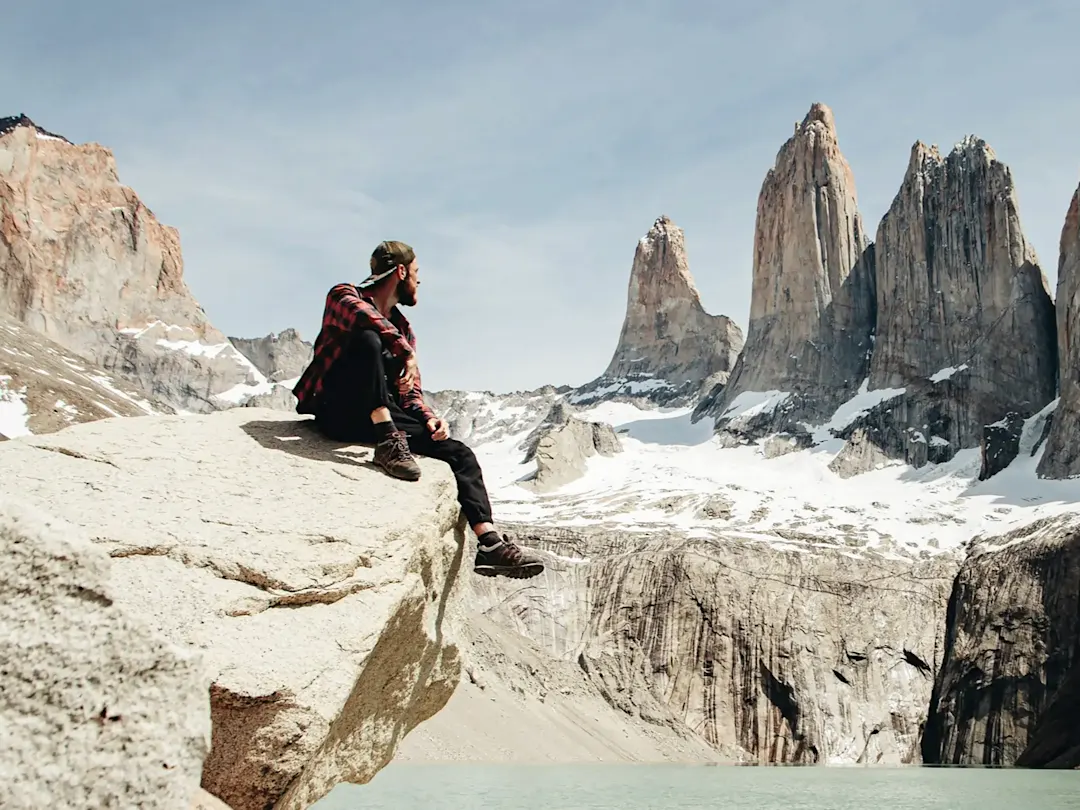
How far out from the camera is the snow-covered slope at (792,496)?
87438mm

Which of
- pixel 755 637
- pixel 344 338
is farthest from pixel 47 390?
pixel 344 338

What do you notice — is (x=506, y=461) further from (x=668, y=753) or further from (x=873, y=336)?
(x=668, y=753)

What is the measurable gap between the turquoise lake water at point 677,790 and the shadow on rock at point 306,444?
618 inches

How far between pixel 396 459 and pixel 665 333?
158537 millimetres

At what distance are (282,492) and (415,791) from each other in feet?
88.6

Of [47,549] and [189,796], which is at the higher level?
[47,549]

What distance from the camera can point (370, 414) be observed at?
291 inches

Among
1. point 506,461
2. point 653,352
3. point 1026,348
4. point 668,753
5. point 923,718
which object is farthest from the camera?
point 653,352

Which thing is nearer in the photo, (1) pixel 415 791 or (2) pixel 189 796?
(2) pixel 189 796

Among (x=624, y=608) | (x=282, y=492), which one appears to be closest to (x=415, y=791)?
(x=282, y=492)

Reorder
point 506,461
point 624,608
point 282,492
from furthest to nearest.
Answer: point 506,461, point 624,608, point 282,492

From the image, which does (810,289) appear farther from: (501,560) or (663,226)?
(501,560)

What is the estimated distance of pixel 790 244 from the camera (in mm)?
131750

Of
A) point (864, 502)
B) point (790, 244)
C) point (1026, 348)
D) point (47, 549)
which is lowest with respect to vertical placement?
point (47, 549)
